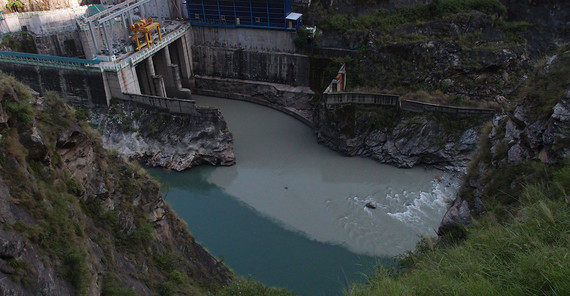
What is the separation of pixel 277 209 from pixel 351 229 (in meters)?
4.06

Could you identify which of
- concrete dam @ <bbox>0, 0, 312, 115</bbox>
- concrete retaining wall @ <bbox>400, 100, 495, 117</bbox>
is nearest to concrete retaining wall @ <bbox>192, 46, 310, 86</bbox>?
concrete dam @ <bbox>0, 0, 312, 115</bbox>

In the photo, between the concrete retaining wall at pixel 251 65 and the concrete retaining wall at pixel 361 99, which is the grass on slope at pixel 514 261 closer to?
the concrete retaining wall at pixel 361 99

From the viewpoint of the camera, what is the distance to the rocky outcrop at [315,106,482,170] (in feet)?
80.1

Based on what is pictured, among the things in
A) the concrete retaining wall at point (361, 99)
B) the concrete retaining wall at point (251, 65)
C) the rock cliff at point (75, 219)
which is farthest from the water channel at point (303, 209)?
the concrete retaining wall at point (251, 65)

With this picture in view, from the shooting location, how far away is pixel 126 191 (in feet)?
39.1

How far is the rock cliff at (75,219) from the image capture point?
7.34m

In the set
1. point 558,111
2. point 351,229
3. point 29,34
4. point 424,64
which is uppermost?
point 558,111

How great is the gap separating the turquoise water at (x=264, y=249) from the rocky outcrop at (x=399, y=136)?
8062 millimetres

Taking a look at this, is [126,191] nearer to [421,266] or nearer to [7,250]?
[7,250]

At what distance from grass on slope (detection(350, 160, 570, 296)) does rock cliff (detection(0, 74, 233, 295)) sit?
5310 millimetres

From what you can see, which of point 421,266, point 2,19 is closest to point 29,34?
point 2,19

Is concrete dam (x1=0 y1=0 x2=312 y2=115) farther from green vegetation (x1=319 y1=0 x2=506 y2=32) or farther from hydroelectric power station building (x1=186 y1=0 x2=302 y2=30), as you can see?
green vegetation (x1=319 y1=0 x2=506 y2=32)

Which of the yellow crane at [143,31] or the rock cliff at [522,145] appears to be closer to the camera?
the rock cliff at [522,145]

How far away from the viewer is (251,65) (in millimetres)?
33656
